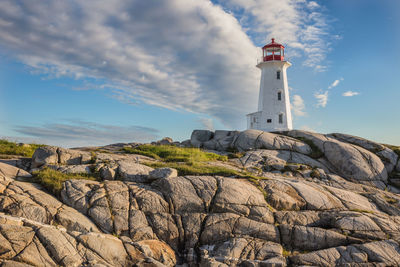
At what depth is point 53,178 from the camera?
14.3 metres

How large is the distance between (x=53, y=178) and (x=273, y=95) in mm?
36593

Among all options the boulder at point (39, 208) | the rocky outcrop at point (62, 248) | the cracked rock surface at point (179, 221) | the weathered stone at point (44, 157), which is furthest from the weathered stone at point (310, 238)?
the weathered stone at point (44, 157)

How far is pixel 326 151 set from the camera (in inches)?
1224

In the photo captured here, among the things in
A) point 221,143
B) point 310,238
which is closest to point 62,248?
point 310,238

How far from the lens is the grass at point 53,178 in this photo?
13473mm

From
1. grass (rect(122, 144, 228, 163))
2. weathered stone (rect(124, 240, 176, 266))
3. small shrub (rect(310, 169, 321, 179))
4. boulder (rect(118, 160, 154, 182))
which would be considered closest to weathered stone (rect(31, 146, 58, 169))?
boulder (rect(118, 160, 154, 182))

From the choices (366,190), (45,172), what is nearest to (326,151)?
(366,190)

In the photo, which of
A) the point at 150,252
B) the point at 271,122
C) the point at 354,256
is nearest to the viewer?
the point at 150,252

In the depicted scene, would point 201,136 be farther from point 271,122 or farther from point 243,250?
point 243,250

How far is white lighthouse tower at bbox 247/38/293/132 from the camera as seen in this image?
1735 inches

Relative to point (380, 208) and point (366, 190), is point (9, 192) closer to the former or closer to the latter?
point (380, 208)

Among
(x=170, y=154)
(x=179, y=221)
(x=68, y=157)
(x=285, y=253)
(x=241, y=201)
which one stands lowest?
(x=285, y=253)

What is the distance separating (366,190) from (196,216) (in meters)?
16.1

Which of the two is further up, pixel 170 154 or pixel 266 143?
pixel 266 143
